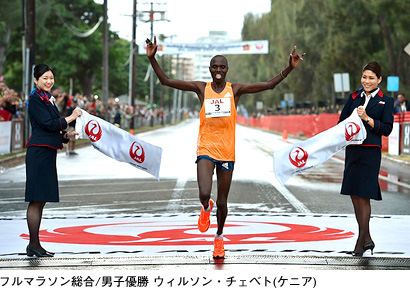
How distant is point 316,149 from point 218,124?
48.2 inches

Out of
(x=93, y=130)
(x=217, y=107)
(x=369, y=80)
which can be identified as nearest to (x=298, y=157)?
(x=369, y=80)

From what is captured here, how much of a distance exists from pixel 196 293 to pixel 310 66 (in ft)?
231

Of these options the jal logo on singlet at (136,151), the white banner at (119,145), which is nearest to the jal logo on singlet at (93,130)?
the white banner at (119,145)

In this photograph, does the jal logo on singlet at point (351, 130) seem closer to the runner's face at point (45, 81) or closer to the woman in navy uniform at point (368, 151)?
the woman in navy uniform at point (368, 151)

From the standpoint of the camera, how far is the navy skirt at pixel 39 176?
8.52m

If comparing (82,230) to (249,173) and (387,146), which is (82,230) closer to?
(249,173)

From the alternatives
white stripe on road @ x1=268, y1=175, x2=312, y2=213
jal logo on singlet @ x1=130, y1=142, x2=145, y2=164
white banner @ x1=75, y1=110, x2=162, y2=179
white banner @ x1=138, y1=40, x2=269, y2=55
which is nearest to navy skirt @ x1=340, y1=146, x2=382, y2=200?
white banner @ x1=75, y1=110, x2=162, y2=179

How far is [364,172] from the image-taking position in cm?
869

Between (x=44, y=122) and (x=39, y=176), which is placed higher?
(x=44, y=122)

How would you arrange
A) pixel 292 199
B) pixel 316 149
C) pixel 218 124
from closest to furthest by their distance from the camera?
pixel 218 124 → pixel 316 149 → pixel 292 199

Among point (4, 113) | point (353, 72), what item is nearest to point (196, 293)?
point (4, 113)

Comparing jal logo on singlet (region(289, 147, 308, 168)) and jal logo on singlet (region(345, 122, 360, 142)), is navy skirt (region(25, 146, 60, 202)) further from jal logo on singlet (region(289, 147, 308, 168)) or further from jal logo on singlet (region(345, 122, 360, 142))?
jal logo on singlet (region(345, 122, 360, 142))

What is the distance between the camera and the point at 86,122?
9156 mm

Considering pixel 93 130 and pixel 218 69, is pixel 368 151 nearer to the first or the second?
pixel 218 69
